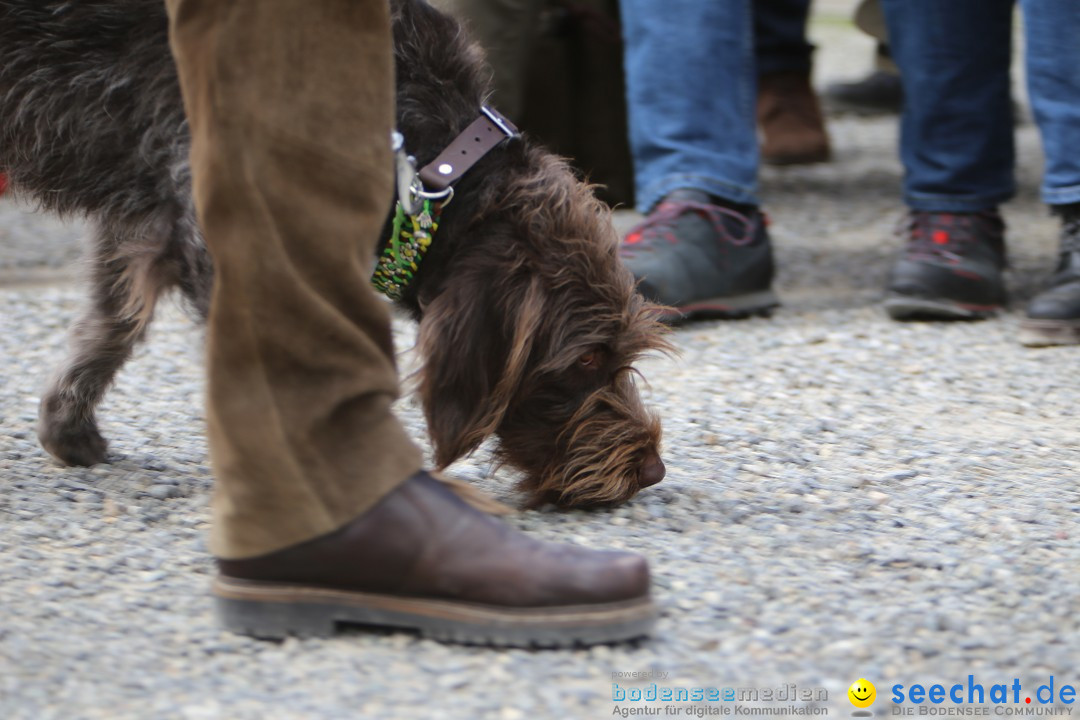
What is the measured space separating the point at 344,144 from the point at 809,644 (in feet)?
3.36

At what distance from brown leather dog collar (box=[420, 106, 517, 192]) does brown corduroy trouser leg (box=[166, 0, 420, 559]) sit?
1.36ft

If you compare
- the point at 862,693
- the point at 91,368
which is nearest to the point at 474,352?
the point at 862,693

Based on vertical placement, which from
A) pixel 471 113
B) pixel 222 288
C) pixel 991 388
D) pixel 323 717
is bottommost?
pixel 991 388

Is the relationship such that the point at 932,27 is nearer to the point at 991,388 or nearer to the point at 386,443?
the point at 991,388

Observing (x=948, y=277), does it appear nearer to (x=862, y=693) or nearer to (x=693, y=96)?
(x=693, y=96)

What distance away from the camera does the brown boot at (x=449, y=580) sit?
6.30ft

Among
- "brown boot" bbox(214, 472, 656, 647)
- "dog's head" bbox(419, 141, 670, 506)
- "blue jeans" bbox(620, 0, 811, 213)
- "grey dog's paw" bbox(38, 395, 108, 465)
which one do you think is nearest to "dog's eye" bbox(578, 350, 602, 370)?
"dog's head" bbox(419, 141, 670, 506)

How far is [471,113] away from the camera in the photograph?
2.47 m

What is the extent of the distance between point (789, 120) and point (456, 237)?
4.70 metres

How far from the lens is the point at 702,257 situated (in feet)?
13.5

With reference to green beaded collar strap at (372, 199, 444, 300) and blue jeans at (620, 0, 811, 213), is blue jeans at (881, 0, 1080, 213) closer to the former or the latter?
blue jeans at (620, 0, 811, 213)

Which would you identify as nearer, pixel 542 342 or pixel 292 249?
pixel 292 249

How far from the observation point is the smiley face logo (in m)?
1.81

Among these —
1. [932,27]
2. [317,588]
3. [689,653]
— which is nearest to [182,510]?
[317,588]
